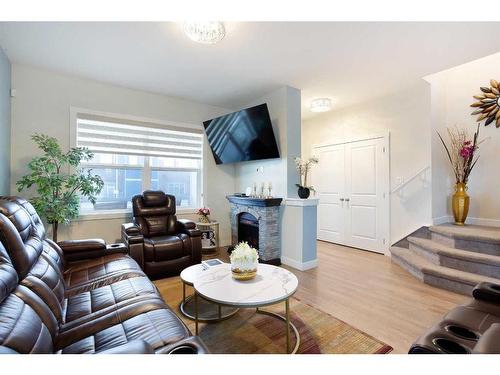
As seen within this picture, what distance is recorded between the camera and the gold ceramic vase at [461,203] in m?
3.45

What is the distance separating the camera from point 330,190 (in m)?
4.90

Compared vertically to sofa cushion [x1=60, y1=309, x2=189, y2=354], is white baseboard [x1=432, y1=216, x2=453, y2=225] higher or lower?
higher

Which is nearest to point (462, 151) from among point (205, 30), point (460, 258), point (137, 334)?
point (460, 258)

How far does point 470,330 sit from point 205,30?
274cm

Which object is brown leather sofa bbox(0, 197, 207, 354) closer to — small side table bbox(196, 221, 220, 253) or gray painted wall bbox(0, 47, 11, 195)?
gray painted wall bbox(0, 47, 11, 195)

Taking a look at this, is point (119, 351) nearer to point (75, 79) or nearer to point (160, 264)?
point (160, 264)

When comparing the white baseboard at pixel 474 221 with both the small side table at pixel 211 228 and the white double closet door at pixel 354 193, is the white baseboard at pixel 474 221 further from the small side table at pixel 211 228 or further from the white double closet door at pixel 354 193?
the small side table at pixel 211 228

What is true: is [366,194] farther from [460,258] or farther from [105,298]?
[105,298]

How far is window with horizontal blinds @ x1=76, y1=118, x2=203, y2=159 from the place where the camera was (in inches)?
138

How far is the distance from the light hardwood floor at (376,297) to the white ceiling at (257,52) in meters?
2.61

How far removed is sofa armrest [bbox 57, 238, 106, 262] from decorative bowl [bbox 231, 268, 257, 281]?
1539 mm

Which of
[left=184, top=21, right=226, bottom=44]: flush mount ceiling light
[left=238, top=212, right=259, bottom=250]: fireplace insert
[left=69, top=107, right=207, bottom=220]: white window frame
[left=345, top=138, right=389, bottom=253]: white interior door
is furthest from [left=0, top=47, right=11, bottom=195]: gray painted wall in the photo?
[left=345, top=138, right=389, bottom=253]: white interior door

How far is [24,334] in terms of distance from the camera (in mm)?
920
